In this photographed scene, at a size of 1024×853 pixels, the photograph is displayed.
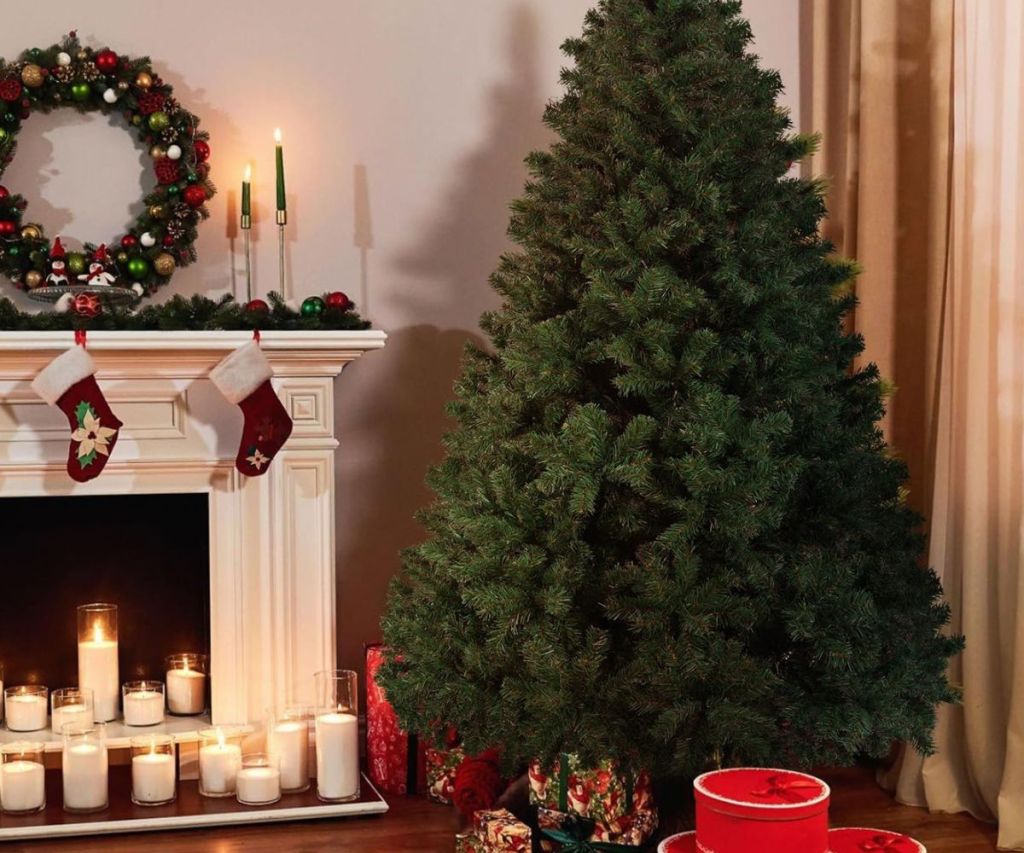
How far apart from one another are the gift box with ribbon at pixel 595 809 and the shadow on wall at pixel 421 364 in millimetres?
987

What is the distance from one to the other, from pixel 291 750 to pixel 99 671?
20.1 inches

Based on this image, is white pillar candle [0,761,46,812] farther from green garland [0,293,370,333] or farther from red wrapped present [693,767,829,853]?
red wrapped present [693,767,829,853]

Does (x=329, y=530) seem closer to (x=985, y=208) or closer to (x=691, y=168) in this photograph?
(x=691, y=168)

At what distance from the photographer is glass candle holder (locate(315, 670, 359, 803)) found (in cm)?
285

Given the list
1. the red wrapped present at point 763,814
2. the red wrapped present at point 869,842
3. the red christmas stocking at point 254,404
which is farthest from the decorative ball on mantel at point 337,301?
the red wrapped present at point 869,842

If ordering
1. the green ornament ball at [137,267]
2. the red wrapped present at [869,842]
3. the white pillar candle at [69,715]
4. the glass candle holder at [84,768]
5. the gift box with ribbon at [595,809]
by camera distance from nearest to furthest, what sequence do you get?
the red wrapped present at [869,842]
the gift box with ribbon at [595,809]
the glass candle holder at [84,768]
the white pillar candle at [69,715]
the green ornament ball at [137,267]

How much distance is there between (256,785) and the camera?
282cm

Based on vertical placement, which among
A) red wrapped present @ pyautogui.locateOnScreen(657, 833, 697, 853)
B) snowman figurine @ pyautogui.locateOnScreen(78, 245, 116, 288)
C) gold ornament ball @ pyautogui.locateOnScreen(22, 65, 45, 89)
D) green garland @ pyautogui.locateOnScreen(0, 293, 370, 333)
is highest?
gold ornament ball @ pyautogui.locateOnScreen(22, 65, 45, 89)

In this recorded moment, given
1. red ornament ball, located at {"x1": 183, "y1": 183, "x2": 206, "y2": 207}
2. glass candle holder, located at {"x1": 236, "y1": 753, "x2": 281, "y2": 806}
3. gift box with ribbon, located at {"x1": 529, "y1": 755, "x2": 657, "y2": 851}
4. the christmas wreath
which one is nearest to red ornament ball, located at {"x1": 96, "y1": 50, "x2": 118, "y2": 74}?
the christmas wreath

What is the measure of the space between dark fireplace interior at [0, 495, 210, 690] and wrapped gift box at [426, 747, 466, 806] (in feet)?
2.18

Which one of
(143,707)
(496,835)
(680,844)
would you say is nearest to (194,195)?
(143,707)

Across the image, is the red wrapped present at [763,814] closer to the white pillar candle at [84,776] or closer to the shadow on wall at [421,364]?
the white pillar candle at [84,776]

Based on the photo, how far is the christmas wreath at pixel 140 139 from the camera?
3049mm

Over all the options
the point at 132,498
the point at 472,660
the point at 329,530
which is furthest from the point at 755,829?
the point at 132,498
